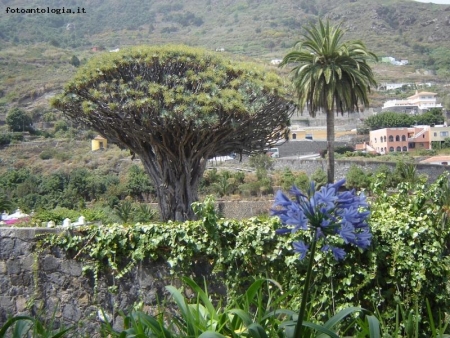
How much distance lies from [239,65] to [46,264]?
529 inches

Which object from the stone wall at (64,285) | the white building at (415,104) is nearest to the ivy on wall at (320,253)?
the stone wall at (64,285)

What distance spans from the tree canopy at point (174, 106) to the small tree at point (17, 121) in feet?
162

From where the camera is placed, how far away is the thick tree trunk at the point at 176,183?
18672mm

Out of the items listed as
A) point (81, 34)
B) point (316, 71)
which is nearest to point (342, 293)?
point (316, 71)

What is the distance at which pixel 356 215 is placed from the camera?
271cm

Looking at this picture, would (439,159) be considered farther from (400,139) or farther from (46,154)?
(46,154)

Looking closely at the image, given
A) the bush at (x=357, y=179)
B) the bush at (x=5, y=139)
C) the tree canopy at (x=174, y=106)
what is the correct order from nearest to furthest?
the tree canopy at (x=174, y=106), the bush at (x=357, y=179), the bush at (x=5, y=139)

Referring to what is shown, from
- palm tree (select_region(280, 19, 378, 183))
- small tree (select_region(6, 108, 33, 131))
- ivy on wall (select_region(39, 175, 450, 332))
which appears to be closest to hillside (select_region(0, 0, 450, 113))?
small tree (select_region(6, 108, 33, 131))

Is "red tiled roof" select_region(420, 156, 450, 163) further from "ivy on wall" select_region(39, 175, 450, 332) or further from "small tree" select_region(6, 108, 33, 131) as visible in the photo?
"ivy on wall" select_region(39, 175, 450, 332)

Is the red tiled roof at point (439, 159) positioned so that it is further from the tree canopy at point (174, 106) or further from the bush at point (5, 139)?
the bush at point (5, 139)

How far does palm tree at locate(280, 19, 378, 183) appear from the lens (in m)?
26.9

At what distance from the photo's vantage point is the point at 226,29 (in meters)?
136

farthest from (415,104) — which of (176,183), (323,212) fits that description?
(323,212)

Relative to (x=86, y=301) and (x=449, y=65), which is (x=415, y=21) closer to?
(x=449, y=65)
